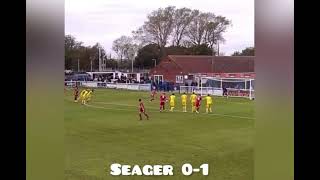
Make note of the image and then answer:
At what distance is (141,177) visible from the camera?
5.91m

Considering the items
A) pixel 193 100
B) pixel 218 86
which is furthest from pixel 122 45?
pixel 193 100

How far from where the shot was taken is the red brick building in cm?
658

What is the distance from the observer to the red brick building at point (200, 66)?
21.6 feet

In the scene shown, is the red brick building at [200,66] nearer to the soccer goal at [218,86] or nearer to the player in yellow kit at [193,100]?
the soccer goal at [218,86]

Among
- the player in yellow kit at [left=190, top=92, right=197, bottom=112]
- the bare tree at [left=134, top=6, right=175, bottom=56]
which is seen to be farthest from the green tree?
the player in yellow kit at [left=190, top=92, right=197, bottom=112]

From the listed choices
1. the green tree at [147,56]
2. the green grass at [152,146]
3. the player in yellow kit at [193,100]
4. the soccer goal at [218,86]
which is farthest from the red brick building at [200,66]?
the player in yellow kit at [193,100]

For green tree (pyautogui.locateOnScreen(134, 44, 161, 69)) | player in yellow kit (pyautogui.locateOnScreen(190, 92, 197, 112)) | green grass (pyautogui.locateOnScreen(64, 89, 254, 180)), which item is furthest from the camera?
player in yellow kit (pyautogui.locateOnScreen(190, 92, 197, 112))

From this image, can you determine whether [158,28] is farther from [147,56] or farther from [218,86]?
[218,86]

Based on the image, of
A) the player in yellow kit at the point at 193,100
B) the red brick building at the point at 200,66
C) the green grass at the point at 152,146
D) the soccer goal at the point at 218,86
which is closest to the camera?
the green grass at the point at 152,146

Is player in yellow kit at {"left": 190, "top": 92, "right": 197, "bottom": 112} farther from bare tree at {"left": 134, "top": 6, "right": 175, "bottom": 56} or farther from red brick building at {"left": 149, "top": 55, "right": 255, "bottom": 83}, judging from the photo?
bare tree at {"left": 134, "top": 6, "right": 175, "bottom": 56}
